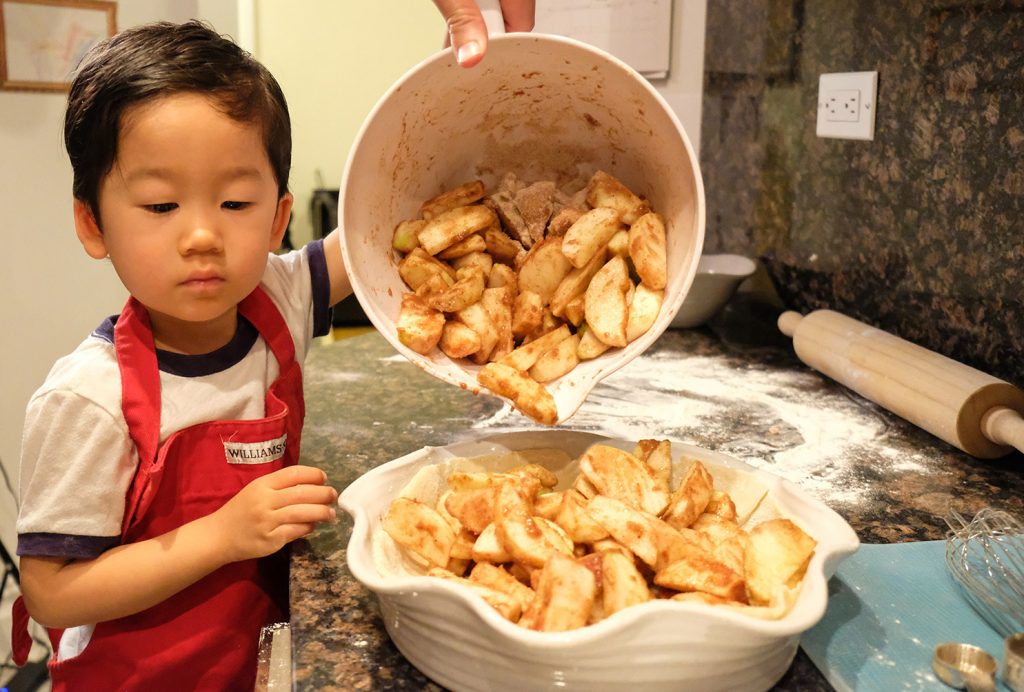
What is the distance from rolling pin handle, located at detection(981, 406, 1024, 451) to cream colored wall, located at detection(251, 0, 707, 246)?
2.99 m

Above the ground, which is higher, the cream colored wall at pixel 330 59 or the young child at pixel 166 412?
the cream colored wall at pixel 330 59

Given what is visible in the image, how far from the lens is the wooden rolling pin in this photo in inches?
48.3

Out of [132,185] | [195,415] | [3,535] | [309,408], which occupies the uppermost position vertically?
[132,185]

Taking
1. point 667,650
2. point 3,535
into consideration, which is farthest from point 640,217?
point 3,535

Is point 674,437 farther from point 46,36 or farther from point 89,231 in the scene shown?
point 46,36

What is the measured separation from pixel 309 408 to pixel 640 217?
0.69 metres

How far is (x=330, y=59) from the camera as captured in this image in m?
3.82

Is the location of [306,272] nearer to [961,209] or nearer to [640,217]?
[640,217]

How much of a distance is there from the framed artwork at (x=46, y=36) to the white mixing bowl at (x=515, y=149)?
1502 mm

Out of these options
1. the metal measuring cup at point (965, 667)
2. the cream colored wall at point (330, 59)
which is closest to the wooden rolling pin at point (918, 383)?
the metal measuring cup at point (965, 667)

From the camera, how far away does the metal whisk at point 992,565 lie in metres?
0.82

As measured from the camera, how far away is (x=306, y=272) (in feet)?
3.84

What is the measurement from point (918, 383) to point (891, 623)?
62cm

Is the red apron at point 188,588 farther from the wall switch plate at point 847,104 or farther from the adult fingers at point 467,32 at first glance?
the wall switch plate at point 847,104
